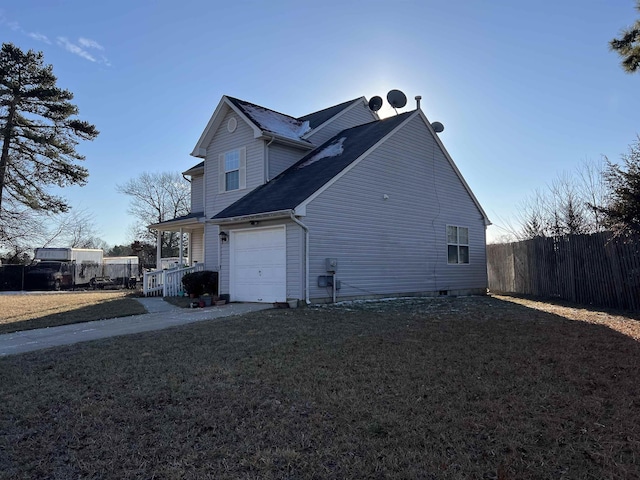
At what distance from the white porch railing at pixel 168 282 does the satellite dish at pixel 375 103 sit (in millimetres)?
9235

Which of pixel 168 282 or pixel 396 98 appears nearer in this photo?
pixel 168 282

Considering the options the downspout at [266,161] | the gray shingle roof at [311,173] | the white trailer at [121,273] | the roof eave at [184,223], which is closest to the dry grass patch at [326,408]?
the gray shingle roof at [311,173]

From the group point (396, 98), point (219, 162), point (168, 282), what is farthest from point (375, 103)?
point (168, 282)

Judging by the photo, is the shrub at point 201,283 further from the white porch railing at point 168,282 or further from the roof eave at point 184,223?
the roof eave at point 184,223

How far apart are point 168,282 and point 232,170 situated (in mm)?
4815

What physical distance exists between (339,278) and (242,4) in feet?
24.5

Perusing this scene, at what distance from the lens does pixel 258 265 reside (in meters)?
12.5

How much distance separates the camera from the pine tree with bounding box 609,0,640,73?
32.9ft

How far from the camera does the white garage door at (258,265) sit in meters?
11.8

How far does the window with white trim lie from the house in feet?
0.13

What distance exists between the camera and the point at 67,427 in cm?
378

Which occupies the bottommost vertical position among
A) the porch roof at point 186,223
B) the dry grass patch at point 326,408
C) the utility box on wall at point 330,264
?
the dry grass patch at point 326,408

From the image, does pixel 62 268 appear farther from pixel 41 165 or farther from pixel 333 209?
pixel 333 209

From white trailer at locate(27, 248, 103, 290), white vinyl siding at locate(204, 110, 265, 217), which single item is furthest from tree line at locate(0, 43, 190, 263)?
white vinyl siding at locate(204, 110, 265, 217)
